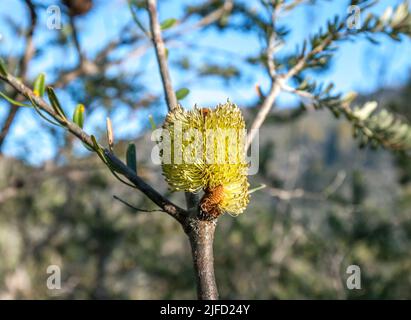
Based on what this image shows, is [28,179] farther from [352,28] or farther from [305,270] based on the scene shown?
[305,270]

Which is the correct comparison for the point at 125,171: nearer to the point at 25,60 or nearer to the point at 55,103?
the point at 55,103

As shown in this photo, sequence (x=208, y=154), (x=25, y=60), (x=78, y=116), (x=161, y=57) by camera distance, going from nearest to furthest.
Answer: (x=208, y=154) → (x=78, y=116) → (x=161, y=57) → (x=25, y=60)

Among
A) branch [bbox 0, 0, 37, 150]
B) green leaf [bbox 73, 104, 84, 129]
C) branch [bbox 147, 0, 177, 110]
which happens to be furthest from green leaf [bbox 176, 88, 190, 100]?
branch [bbox 0, 0, 37, 150]

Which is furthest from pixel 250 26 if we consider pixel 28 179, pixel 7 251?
pixel 7 251

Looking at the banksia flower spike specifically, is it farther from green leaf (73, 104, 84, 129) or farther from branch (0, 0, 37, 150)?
branch (0, 0, 37, 150)

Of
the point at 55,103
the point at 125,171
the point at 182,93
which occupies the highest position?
the point at 182,93

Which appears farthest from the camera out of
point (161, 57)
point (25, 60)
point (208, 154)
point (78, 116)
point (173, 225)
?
point (173, 225)

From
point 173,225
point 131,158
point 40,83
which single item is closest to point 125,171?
point 131,158
